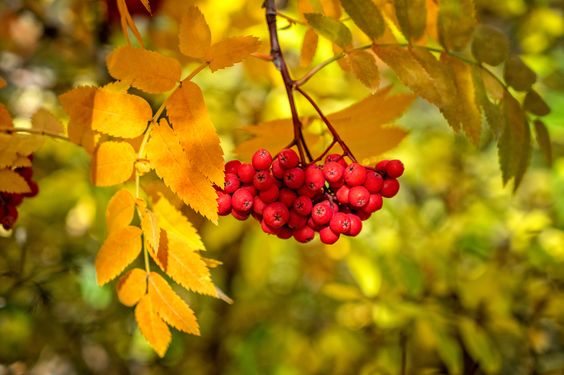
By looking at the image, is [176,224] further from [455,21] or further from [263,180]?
[455,21]

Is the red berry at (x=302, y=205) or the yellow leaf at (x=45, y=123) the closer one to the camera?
the red berry at (x=302, y=205)

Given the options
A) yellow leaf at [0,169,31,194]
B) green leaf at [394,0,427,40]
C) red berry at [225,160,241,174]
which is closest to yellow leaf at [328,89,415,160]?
green leaf at [394,0,427,40]

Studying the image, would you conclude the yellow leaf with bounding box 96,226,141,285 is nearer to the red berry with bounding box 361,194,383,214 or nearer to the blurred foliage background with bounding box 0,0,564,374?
the red berry with bounding box 361,194,383,214

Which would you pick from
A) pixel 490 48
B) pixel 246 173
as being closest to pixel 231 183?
pixel 246 173

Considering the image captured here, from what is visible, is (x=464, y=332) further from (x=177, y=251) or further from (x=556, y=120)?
(x=177, y=251)

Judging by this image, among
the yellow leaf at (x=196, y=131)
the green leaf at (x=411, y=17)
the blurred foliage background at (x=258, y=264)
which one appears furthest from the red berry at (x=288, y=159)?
the blurred foliage background at (x=258, y=264)

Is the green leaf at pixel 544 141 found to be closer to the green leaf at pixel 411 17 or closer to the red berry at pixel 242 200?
the green leaf at pixel 411 17
